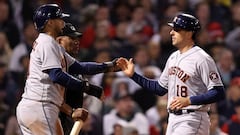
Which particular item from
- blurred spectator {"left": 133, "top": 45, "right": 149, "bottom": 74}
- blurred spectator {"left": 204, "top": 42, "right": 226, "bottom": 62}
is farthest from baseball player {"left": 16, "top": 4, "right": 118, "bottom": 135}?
blurred spectator {"left": 204, "top": 42, "right": 226, "bottom": 62}

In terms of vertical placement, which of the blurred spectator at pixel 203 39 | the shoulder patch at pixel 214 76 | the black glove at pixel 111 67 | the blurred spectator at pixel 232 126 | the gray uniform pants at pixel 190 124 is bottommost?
the blurred spectator at pixel 232 126

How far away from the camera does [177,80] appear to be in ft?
24.8

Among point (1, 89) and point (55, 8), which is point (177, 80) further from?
point (1, 89)

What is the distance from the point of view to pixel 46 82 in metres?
7.14

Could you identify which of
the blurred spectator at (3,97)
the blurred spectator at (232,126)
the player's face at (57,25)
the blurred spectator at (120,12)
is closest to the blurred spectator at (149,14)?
the blurred spectator at (120,12)

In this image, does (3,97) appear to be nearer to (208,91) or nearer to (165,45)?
(165,45)

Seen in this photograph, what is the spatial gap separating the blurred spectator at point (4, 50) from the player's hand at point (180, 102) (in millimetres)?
5032

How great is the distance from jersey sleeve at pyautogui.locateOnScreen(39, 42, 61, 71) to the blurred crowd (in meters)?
2.91

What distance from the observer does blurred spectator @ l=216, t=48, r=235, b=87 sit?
12602 millimetres

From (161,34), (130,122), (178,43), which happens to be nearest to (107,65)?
(178,43)

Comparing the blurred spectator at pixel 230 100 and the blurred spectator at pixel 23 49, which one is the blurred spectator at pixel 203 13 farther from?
the blurred spectator at pixel 23 49

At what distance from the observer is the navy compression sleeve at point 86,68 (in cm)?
777

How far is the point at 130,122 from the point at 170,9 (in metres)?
3.01

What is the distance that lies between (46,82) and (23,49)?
5147 millimetres
